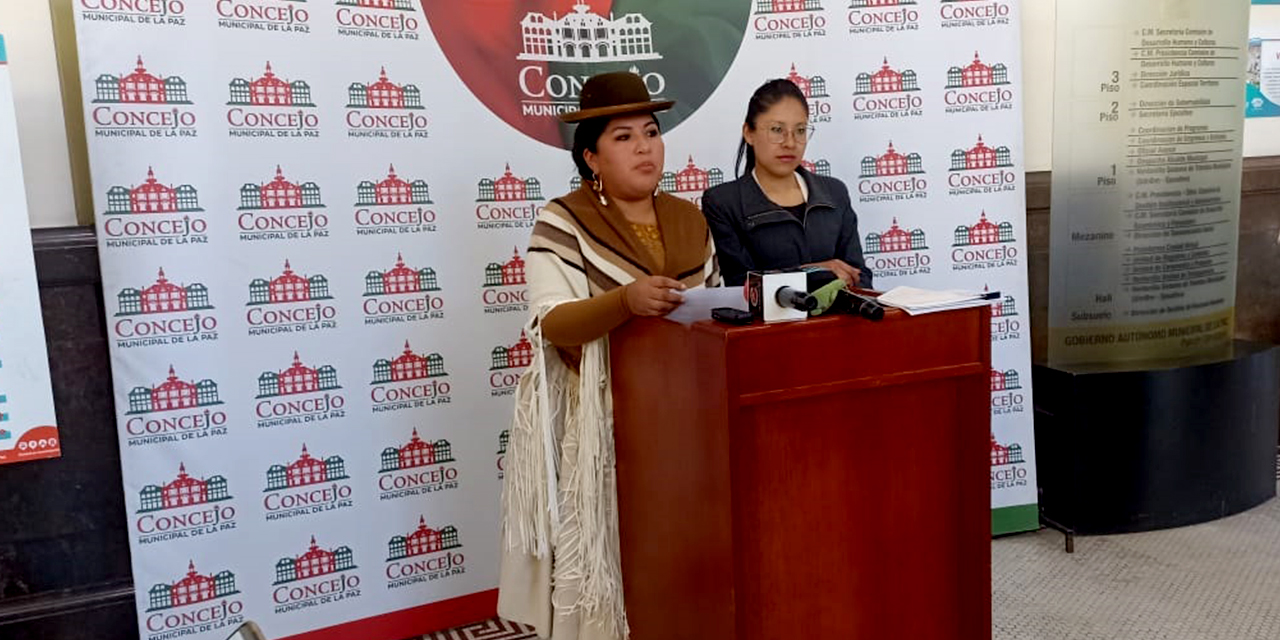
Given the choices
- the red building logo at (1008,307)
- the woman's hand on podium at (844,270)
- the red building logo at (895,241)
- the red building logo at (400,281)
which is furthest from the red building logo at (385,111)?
the red building logo at (1008,307)

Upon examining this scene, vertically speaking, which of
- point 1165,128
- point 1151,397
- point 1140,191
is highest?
point 1165,128

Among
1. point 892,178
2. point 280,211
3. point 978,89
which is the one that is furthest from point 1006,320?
point 280,211

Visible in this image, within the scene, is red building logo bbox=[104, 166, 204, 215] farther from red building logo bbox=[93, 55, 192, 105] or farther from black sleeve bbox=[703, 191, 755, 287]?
black sleeve bbox=[703, 191, 755, 287]

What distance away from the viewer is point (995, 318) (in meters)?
3.12

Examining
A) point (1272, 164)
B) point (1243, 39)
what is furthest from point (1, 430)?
point (1272, 164)

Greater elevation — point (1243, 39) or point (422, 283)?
point (1243, 39)

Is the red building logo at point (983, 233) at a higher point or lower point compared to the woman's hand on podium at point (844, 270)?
higher

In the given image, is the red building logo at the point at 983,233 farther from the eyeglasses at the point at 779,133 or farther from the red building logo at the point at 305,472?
the red building logo at the point at 305,472

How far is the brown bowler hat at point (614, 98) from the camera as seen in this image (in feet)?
6.04

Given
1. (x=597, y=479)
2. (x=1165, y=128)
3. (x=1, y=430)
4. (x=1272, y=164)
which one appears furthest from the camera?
(x=1272, y=164)

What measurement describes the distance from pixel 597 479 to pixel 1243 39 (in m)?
2.75

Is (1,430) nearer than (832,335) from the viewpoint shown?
No

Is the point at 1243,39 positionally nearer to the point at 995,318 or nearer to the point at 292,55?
the point at 995,318

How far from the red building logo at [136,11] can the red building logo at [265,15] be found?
93mm
